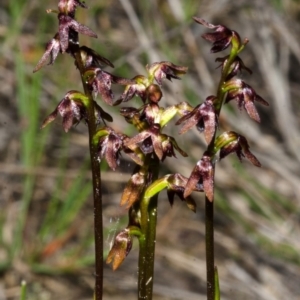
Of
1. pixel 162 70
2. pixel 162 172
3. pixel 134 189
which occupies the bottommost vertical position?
pixel 134 189

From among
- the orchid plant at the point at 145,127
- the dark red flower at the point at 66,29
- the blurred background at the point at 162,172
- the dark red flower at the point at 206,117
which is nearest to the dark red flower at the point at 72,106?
the orchid plant at the point at 145,127

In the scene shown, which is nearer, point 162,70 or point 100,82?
point 100,82

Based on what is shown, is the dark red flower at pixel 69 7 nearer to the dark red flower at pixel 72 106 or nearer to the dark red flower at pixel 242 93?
the dark red flower at pixel 72 106

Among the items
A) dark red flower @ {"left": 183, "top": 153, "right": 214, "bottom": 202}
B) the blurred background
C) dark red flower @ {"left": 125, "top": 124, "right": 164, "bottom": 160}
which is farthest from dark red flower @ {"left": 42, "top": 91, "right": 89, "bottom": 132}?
the blurred background

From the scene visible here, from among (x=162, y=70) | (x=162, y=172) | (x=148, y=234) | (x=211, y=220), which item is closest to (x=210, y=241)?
(x=211, y=220)

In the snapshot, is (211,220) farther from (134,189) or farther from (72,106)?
(72,106)

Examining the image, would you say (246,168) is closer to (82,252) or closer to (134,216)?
(82,252)
